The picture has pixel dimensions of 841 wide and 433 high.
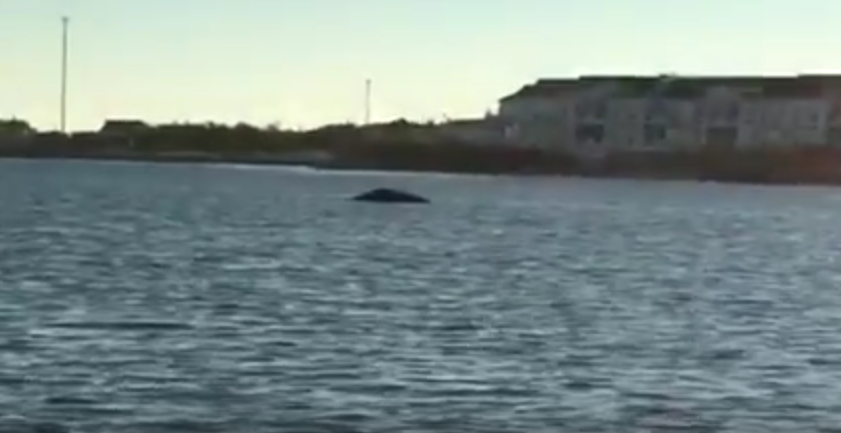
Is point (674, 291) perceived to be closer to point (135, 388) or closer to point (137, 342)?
point (137, 342)

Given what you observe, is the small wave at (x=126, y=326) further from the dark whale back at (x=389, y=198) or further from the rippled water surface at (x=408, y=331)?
the dark whale back at (x=389, y=198)

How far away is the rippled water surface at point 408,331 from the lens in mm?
27359

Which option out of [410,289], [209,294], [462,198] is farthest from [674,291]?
[462,198]

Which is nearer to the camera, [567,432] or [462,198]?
[567,432]

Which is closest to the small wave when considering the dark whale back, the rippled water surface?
the rippled water surface

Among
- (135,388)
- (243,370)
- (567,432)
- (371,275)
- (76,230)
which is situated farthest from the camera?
(76,230)

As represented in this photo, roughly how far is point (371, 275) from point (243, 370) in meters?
24.0

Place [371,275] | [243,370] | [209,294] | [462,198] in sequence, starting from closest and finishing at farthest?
[243,370] → [209,294] → [371,275] → [462,198]

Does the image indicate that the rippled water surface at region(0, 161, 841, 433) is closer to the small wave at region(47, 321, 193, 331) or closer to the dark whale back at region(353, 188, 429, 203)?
the small wave at region(47, 321, 193, 331)

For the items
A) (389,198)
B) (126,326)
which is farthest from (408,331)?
(389,198)

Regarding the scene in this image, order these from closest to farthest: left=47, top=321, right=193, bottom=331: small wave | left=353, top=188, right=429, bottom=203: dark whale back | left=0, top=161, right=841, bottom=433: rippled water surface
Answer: left=0, top=161, right=841, bottom=433: rippled water surface < left=47, top=321, right=193, bottom=331: small wave < left=353, top=188, right=429, bottom=203: dark whale back

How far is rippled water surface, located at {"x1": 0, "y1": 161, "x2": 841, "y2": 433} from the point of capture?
89.8ft

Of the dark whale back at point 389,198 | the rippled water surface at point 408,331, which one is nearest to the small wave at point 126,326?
the rippled water surface at point 408,331

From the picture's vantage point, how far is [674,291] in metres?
52.1
